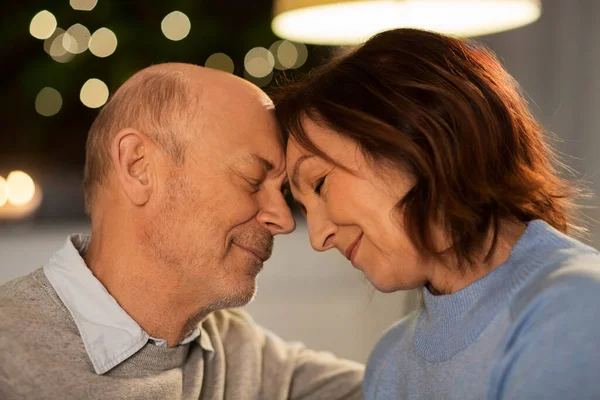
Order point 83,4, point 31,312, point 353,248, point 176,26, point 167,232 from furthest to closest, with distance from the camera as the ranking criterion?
point 176,26
point 83,4
point 167,232
point 31,312
point 353,248

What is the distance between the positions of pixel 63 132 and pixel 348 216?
203 centimetres

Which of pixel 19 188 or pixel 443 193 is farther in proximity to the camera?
pixel 19 188

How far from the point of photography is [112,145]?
62.0 inches

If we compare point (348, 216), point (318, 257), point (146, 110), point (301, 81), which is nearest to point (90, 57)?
point (318, 257)

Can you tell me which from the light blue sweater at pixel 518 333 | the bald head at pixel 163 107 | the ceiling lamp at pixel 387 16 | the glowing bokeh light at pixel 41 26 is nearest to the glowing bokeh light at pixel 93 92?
the glowing bokeh light at pixel 41 26

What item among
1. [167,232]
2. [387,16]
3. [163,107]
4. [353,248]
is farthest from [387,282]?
[387,16]

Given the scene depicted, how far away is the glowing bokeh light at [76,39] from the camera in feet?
9.78

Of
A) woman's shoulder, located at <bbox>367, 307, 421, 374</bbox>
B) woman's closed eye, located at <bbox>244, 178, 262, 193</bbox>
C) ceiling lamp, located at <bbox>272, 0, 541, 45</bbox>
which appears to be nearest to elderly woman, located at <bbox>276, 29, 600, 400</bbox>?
woman's shoulder, located at <bbox>367, 307, 421, 374</bbox>

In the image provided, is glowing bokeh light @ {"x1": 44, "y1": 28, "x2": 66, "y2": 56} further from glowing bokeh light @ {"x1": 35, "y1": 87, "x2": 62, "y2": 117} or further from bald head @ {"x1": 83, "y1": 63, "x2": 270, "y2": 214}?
bald head @ {"x1": 83, "y1": 63, "x2": 270, "y2": 214}

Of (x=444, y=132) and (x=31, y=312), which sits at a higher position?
(x=444, y=132)

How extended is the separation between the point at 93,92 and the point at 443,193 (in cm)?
213

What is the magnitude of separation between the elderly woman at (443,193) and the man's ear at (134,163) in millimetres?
343

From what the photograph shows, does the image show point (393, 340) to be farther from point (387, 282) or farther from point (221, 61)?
point (221, 61)

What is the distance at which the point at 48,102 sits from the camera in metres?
3.07
